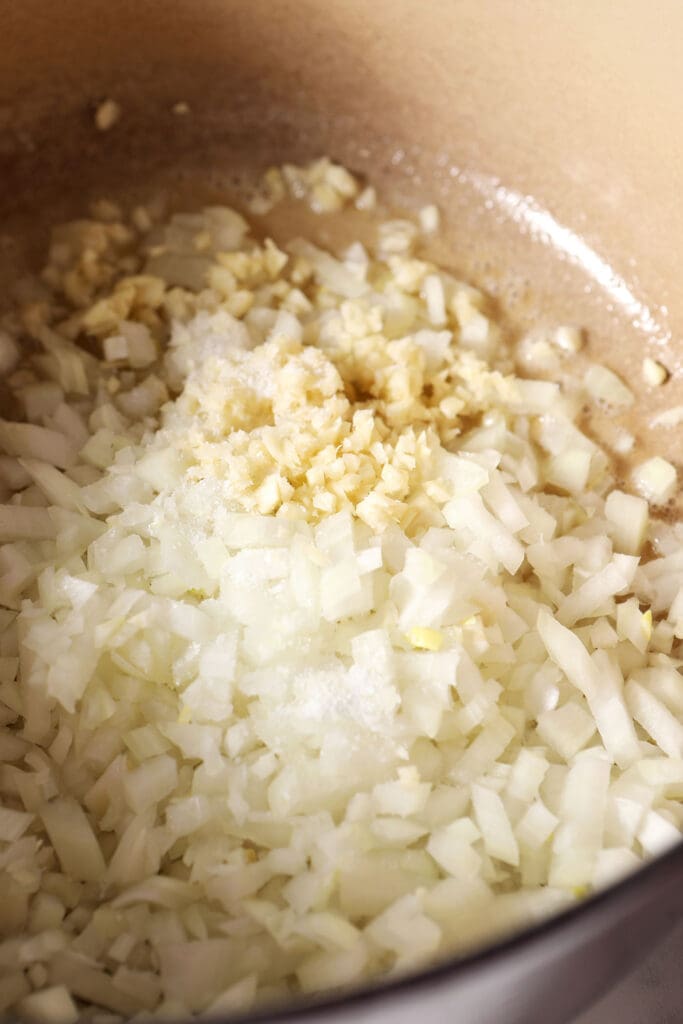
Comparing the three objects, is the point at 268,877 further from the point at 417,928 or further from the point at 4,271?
the point at 4,271

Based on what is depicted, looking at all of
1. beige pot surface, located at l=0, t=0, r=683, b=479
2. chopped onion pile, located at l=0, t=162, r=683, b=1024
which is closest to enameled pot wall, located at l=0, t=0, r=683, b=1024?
beige pot surface, located at l=0, t=0, r=683, b=479

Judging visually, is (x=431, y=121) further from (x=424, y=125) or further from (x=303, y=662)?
(x=303, y=662)

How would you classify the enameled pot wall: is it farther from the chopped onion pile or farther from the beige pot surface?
the chopped onion pile

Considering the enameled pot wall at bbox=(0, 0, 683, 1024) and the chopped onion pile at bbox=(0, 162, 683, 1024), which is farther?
the enameled pot wall at bbox=(0, 0, 683, 1024)

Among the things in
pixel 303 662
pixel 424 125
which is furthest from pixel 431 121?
pixel 303 662

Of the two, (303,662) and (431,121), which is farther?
(431,121)

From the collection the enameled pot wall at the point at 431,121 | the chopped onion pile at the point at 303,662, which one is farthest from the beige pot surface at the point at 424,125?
the chopped onion pile at the point at 303,662
